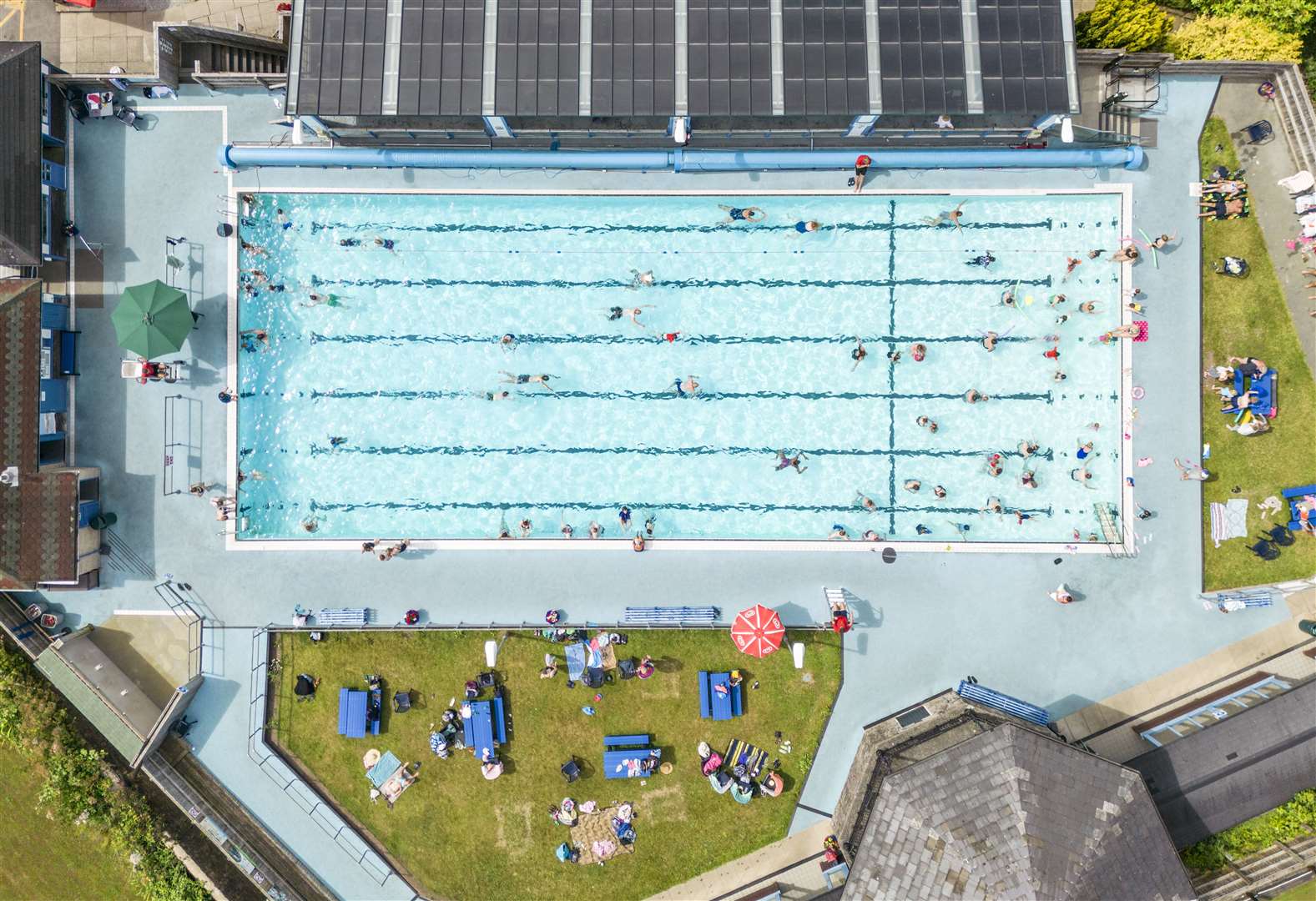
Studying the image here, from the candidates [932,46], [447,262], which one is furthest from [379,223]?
[932,46]

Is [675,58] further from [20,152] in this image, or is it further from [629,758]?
[629,758]

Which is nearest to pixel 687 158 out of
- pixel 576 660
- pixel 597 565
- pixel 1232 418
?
pixel 597 565

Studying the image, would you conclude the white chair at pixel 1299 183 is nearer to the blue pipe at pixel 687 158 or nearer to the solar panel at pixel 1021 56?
the blue pipe at pixel 687 158

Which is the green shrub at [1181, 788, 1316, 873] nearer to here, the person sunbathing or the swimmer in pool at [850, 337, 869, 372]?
the swimmer in pool at [850, 337, 869, 372]

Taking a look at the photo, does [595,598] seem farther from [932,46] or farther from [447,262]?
[932,46]

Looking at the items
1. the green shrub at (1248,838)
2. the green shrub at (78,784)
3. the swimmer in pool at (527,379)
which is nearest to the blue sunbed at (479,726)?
the green shrub at (78,784)

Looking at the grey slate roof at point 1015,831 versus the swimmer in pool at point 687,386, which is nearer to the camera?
the grey slate roof at point 1015,831

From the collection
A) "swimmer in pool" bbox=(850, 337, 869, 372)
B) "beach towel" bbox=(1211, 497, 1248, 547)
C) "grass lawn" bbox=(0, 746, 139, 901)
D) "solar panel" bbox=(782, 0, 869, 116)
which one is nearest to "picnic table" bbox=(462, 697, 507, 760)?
"grass lawn" bbox=(0, 746, 139, 901)
